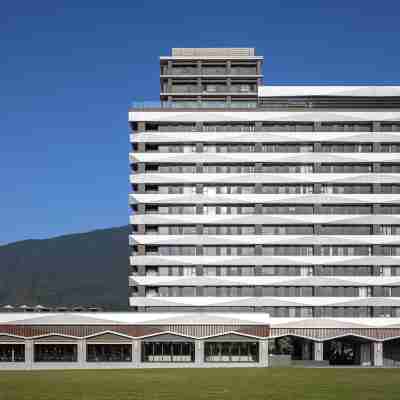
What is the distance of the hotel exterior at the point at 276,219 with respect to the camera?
110312 mm

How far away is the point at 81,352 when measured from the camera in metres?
92.8

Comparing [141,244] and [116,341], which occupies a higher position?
[141,244]

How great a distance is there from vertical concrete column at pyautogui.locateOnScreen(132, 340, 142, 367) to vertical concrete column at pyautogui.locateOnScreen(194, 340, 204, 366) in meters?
6.34

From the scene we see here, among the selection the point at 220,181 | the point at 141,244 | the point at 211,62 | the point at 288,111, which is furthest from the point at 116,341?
the point at 211,62

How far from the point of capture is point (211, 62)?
13362 centimetres

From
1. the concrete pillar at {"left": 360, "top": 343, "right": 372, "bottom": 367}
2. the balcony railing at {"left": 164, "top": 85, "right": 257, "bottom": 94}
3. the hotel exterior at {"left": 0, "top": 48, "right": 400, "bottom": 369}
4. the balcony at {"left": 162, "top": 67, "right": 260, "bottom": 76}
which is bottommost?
the concrete pillar at {"left": 360, "top": 343, "right": 372, "bottom": 367}

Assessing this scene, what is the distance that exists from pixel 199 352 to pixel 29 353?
62.9ft

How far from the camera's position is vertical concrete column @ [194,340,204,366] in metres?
93.3

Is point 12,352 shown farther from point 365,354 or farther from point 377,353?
point 365,354

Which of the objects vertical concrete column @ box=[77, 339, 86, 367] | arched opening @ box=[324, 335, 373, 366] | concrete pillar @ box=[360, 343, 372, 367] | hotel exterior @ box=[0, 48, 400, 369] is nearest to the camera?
vertical concrete column @ box=[77, 339, 86, 367]

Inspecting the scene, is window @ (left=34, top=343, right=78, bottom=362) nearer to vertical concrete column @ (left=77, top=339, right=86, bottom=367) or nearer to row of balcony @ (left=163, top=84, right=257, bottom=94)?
vertical concrete column @ (left=77, top=339, right=86, bottom=367)

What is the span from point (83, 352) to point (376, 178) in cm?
4759

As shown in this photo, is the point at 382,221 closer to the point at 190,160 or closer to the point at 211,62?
the point at 190,160

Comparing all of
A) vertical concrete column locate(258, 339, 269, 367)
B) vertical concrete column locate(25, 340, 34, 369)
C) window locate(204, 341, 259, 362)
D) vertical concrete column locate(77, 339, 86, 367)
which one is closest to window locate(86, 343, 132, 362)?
vertical concrete column locate(77, 339, 86, 367)
